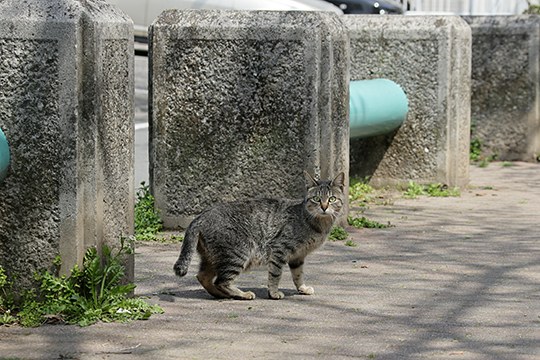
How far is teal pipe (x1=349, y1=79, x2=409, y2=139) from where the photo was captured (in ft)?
32.5

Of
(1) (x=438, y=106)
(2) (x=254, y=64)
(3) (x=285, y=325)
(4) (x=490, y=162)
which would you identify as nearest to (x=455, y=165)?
(1) (x=438, y=106)

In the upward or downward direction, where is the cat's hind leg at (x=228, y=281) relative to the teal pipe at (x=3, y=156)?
downward

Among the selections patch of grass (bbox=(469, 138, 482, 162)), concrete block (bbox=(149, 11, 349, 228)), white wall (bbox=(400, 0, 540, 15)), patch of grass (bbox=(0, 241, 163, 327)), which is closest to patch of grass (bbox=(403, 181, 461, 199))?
concrete block (bbox=(149, 11, 349, 228))

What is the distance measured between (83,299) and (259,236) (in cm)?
120

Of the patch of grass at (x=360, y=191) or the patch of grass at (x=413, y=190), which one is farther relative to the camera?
the patch of grass at (x=413, y=190)

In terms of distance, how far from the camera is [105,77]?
234 inches

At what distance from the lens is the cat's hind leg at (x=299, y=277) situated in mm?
6605

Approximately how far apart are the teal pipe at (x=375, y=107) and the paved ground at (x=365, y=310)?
4.09 ft

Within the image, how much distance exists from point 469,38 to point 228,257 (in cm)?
546

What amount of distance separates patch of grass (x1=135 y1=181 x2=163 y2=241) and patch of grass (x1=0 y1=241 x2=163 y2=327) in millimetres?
2353

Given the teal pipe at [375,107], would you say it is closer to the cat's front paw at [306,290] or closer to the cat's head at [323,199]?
the cat's head at [323,199]

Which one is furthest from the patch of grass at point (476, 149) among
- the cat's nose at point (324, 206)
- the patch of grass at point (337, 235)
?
the cat's nose at point (324, 206)

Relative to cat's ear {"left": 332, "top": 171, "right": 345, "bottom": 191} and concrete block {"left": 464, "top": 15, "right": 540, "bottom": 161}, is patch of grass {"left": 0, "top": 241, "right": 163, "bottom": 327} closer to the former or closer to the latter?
cat's ear {"left": 332, "top": 171, "right": 345, "bottom": 191}

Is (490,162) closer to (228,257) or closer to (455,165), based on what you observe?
(455,165)
